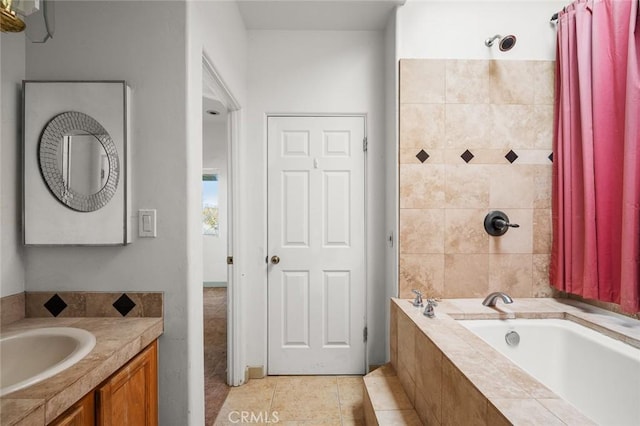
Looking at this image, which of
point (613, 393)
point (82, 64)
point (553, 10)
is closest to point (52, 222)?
point (82, 64)

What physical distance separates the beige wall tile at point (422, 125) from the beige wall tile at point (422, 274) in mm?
757

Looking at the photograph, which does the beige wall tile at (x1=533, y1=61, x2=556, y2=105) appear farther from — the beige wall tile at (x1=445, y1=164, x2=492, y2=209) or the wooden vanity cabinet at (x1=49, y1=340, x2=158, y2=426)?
the wooden vanity cabinet at (x1=49, y1=340, x2=158, y2=426)

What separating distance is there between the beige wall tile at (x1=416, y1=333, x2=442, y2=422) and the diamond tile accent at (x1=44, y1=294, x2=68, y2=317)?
1.56 m

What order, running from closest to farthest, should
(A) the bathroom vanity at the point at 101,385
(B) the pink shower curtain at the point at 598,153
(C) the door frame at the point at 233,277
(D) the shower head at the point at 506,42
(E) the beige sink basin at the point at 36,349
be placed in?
1. (A) the bathroom vanity at the point at 101,385
2. (E) the beige sink basin at the point at 36,349
3. (B) the pink shower curtain at the point at 598,153
4. (D) the shower head at the point at 506,42
5. (C) the door frame at the point at 233,277

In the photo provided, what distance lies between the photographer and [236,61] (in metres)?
2.03

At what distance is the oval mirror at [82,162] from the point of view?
121cm

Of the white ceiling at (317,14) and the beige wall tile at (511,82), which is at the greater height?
the white ceiling at (317,14)

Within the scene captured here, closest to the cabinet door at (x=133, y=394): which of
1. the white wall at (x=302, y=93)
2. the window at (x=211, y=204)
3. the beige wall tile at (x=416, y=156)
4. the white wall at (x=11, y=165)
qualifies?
the white wall at (x=11, y=165)

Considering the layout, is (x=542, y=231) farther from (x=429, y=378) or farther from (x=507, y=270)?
(x=429, y=378)

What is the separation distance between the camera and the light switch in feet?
4.08

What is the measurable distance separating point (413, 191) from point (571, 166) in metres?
0.94

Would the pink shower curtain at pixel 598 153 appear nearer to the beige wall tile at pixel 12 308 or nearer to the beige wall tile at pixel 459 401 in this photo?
the beige wall tile at pixel 459 401

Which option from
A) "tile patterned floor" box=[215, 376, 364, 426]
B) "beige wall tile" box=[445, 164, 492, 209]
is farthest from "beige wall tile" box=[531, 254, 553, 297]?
"tile patterned floor" box=[215, 376, 364, 426]

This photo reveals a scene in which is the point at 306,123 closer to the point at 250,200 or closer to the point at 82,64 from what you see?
the point at 250,200
